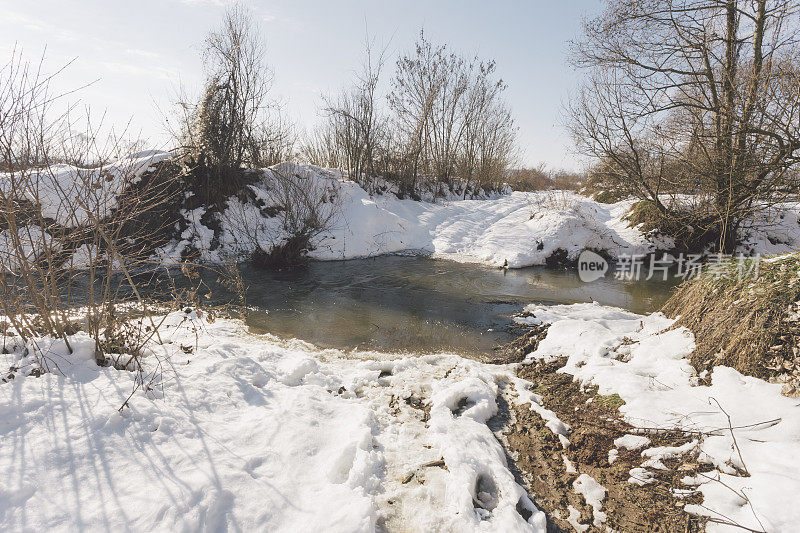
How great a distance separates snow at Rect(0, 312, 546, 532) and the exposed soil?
24cm

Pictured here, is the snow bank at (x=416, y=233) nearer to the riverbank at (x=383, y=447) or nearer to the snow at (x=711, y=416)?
the snow at (x=711, y=416)

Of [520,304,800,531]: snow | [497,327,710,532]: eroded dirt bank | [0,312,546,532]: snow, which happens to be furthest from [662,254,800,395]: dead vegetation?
[0,312,546,532]: snow

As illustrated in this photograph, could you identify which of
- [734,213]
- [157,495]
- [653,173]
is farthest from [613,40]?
[157,495]

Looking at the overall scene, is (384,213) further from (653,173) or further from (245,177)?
(653,173)

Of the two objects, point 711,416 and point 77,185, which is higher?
point 77,185

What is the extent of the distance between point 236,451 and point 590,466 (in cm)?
250

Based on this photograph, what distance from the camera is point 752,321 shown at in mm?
3051

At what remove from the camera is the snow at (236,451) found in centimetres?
197

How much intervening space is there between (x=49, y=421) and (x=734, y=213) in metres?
10.2

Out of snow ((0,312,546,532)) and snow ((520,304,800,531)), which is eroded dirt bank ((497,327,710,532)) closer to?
snow ((520,304,800,531))

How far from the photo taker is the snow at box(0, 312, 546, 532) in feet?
6.45

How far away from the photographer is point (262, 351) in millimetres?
4277
